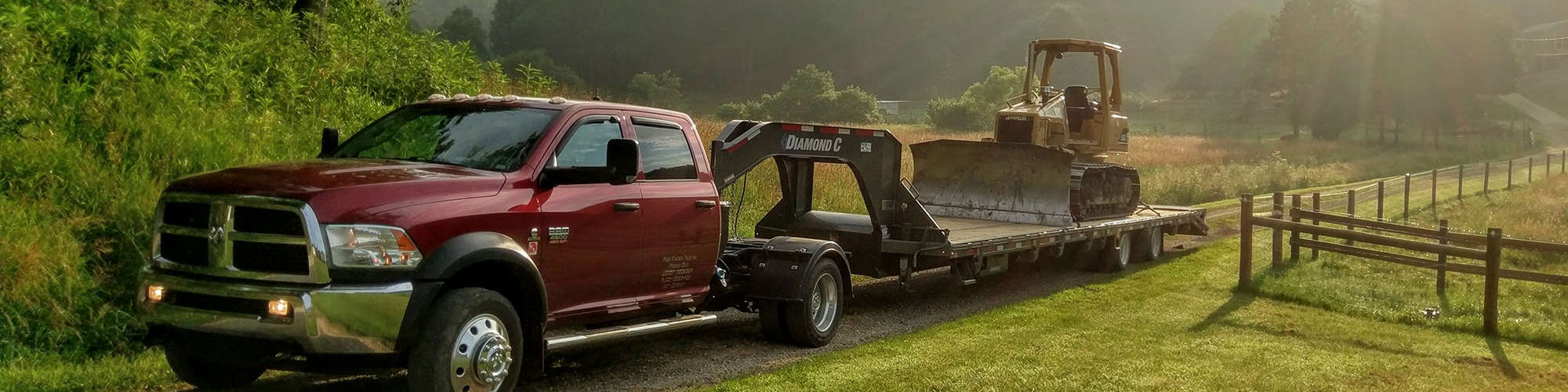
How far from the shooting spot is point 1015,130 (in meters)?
16.3

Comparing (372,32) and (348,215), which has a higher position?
(372,32)

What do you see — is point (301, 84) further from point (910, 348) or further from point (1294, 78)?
point (1294, 78)

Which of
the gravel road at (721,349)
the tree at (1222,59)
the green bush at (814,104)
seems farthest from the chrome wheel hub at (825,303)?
the tree at (1222,59)

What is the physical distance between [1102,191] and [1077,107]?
4.66ft

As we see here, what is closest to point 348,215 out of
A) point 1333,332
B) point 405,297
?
point 405,297

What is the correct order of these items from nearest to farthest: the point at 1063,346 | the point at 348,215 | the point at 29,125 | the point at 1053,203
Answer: the point at 348,215 < the point at 29,125 < the point at 1063,346 < the point at 1053,203

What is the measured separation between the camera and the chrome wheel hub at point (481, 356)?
638 centimetres

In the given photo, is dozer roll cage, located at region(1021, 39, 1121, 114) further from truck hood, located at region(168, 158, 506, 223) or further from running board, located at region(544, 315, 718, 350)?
truck hood, located at region(168, 158, 506, 223)

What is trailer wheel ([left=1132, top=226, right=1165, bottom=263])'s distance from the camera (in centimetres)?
1692

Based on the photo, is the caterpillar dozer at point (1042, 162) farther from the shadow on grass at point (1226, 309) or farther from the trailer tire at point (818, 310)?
the trailer tire at point (818, 310)

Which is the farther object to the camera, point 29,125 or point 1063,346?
point 1063,346

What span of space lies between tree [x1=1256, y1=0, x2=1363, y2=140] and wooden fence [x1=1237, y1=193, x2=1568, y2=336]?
6109 cm

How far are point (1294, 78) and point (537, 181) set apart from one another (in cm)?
7696

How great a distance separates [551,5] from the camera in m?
70.9
